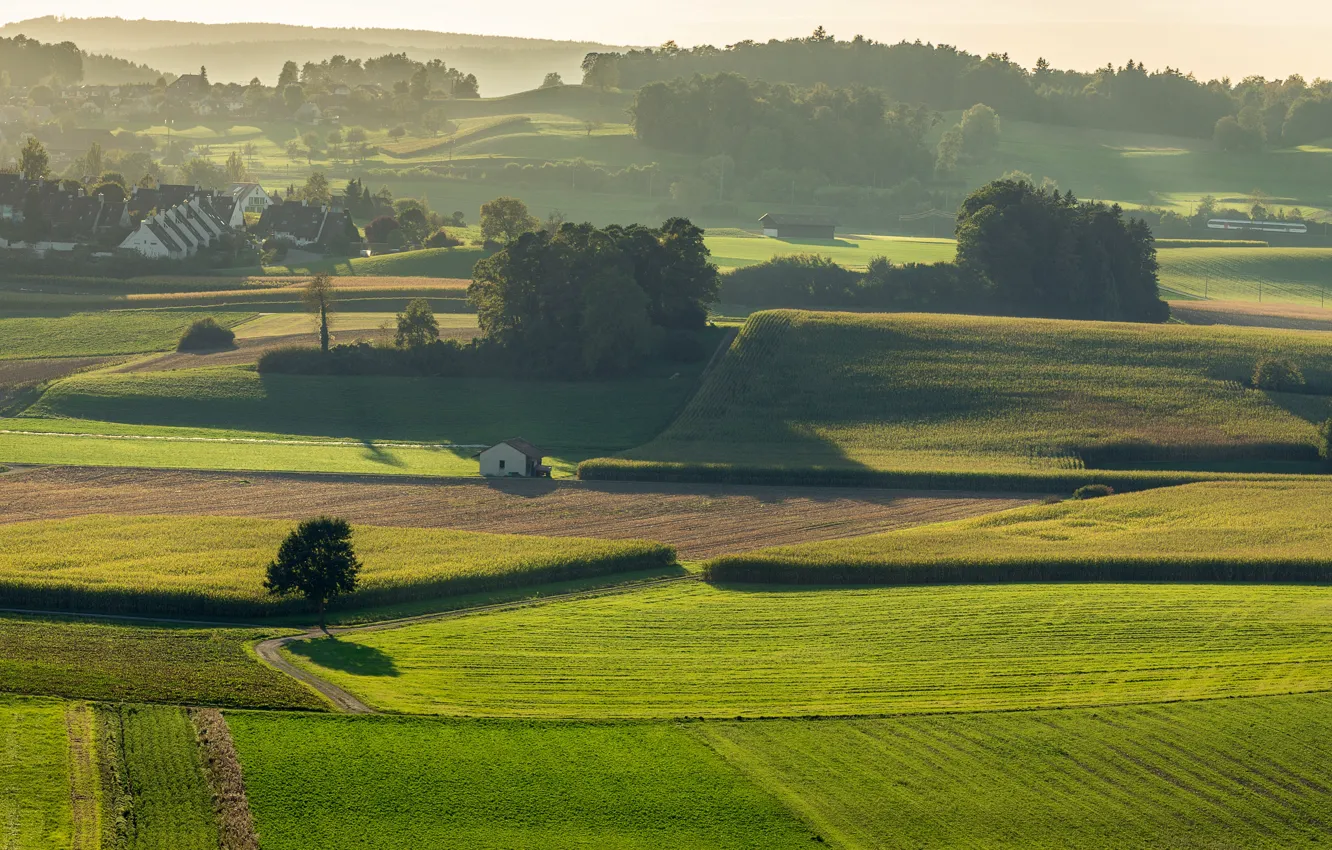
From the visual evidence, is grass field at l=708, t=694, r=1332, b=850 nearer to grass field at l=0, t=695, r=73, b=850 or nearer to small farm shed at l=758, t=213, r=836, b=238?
grass field at l=0, t=695, r=73, b=850

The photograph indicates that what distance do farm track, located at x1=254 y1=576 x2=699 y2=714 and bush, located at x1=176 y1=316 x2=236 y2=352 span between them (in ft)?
193

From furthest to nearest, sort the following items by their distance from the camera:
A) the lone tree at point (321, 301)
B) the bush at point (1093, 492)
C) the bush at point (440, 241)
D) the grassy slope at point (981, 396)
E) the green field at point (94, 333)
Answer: the bush at point (440, 241), the green field at point (94, 333), the lone tree at point (321, 301), the grassy slope at point (981, 396), the bush at point (1093, 492)

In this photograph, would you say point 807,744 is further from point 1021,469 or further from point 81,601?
point 1021,469

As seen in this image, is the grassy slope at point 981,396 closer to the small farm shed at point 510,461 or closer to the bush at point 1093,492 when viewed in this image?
the bush at point 1093,492

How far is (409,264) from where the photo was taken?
500 ft

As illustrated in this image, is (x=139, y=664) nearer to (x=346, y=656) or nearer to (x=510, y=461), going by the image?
(x=346, y=656)

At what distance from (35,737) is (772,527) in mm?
41129

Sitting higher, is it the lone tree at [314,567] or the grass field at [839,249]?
the grass field at [839,249]

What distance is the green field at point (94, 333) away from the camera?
4648 inches

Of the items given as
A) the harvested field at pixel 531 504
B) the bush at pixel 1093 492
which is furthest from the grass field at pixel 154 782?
the bush at pixel 1093 492

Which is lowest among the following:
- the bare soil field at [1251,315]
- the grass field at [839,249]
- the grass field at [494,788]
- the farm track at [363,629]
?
the farm track at [363,629]

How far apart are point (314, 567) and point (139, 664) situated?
31.6 ft

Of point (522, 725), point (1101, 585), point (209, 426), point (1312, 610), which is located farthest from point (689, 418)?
point (522, 725)

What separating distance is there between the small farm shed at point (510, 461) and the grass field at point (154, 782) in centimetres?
4253
